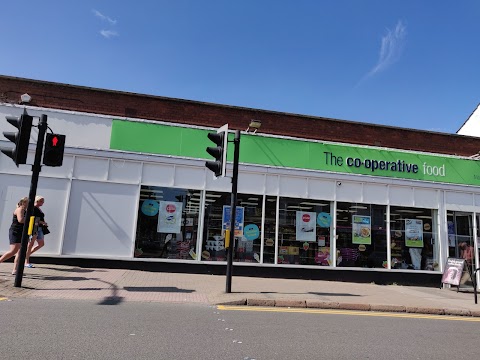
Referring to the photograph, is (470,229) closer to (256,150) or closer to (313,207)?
(313,207)

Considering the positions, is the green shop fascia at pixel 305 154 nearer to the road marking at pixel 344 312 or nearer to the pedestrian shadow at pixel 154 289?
the pedestrian shadow at pixel 154 289

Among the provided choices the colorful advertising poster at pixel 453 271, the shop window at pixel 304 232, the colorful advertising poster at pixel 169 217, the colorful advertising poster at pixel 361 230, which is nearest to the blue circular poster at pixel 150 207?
the colorful advertising poster at pixel 169 217

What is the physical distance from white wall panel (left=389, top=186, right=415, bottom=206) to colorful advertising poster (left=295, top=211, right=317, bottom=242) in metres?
2.99

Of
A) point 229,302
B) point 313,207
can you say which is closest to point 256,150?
point 313,207

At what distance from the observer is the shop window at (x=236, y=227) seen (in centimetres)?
1311

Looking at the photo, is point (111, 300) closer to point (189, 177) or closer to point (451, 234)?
point (189, 177)

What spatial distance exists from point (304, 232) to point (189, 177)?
4.30 meters

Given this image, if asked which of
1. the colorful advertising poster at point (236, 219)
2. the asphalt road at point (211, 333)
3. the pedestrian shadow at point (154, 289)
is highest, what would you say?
the colorful advertising poster at point (236, 219)

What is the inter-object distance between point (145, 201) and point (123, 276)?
2.66 metres

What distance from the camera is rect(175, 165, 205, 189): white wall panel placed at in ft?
42.8

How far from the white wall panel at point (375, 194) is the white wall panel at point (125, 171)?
25.4 feet

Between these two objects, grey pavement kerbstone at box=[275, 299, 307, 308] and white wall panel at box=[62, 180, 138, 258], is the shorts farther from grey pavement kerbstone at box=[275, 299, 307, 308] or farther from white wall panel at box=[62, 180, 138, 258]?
grey pavement kerbstone at box=[275, 299, 307, 308]

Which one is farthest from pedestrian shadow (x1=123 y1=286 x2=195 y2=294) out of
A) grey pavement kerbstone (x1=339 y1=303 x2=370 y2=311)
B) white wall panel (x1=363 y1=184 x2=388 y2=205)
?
white wall panel (x1=363 y1=184 x2=388 y2=205)

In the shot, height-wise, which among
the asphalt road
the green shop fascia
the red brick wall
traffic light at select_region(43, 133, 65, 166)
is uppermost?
the red brick wall
